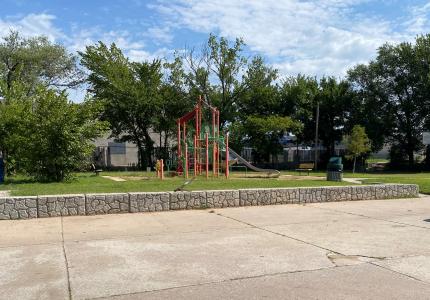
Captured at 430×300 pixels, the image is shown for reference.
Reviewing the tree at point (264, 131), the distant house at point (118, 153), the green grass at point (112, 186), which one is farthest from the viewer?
the distant house at point (118, 153)

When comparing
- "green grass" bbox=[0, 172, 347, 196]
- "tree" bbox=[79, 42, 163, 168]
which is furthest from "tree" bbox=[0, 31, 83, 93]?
"green grass" bbox=[0, 172, 347, 196]

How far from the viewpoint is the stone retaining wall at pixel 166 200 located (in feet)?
35.6

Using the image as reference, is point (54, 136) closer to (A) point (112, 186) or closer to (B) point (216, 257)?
(A) point (112, 186)

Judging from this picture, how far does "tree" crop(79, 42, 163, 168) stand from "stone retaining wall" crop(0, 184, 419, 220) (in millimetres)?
27590

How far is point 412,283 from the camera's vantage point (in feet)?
19.0

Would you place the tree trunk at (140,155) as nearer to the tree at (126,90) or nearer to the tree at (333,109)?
the tree at (126,90)

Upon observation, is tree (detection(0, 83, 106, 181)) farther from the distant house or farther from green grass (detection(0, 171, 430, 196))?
the distant house

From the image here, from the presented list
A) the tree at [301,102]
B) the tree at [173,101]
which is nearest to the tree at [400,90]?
the tree at [301,102]

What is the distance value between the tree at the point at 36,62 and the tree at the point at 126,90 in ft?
8.95

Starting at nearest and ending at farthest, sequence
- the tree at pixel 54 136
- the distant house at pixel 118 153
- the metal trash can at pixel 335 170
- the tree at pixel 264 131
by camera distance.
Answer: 1. the tree at pixel 54 136
2. the metal trash can at pixel 335 170
3. the tree at pixel 264 131
4. the distant house at pixel 118 153

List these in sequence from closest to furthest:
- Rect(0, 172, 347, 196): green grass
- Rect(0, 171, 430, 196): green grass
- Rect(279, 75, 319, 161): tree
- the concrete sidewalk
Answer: the concrete sidewalk → Rect(0, 172, 347, 196): green grass → Rect(0, 171, 430, 196): green grass → Rect(279, 75, 319, 161): tree

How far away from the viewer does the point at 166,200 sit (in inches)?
481

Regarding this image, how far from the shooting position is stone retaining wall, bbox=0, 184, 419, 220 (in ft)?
A: 35.6

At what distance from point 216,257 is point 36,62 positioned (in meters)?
39.4
